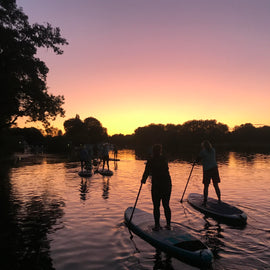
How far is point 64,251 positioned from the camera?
23.0 feet

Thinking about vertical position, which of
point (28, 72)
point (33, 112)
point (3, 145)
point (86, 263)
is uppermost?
point (28, 72)

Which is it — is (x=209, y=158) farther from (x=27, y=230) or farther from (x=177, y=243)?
(x=27, y=230)

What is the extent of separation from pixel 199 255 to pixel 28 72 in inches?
803

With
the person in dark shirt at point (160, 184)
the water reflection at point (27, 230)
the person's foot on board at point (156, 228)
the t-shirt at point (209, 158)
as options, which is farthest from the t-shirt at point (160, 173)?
the t-shirt at point (209, 158)

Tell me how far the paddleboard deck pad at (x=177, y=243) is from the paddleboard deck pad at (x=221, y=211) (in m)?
2.39

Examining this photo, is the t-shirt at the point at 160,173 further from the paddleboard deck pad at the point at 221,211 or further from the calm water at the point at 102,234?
the paddleboard deck pad at the point at 221,211

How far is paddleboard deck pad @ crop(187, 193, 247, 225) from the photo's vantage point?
9133mm

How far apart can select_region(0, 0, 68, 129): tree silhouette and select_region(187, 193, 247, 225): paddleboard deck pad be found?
16.3 metres

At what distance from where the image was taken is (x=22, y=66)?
68.0ft

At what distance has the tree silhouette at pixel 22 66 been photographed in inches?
779

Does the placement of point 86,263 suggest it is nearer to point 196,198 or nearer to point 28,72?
point 196,198

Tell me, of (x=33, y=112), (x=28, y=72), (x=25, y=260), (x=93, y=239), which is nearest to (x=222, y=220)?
(x=93, y=239)

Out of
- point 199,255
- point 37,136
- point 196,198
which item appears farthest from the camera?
point 37,136

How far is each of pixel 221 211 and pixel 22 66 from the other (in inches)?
741
